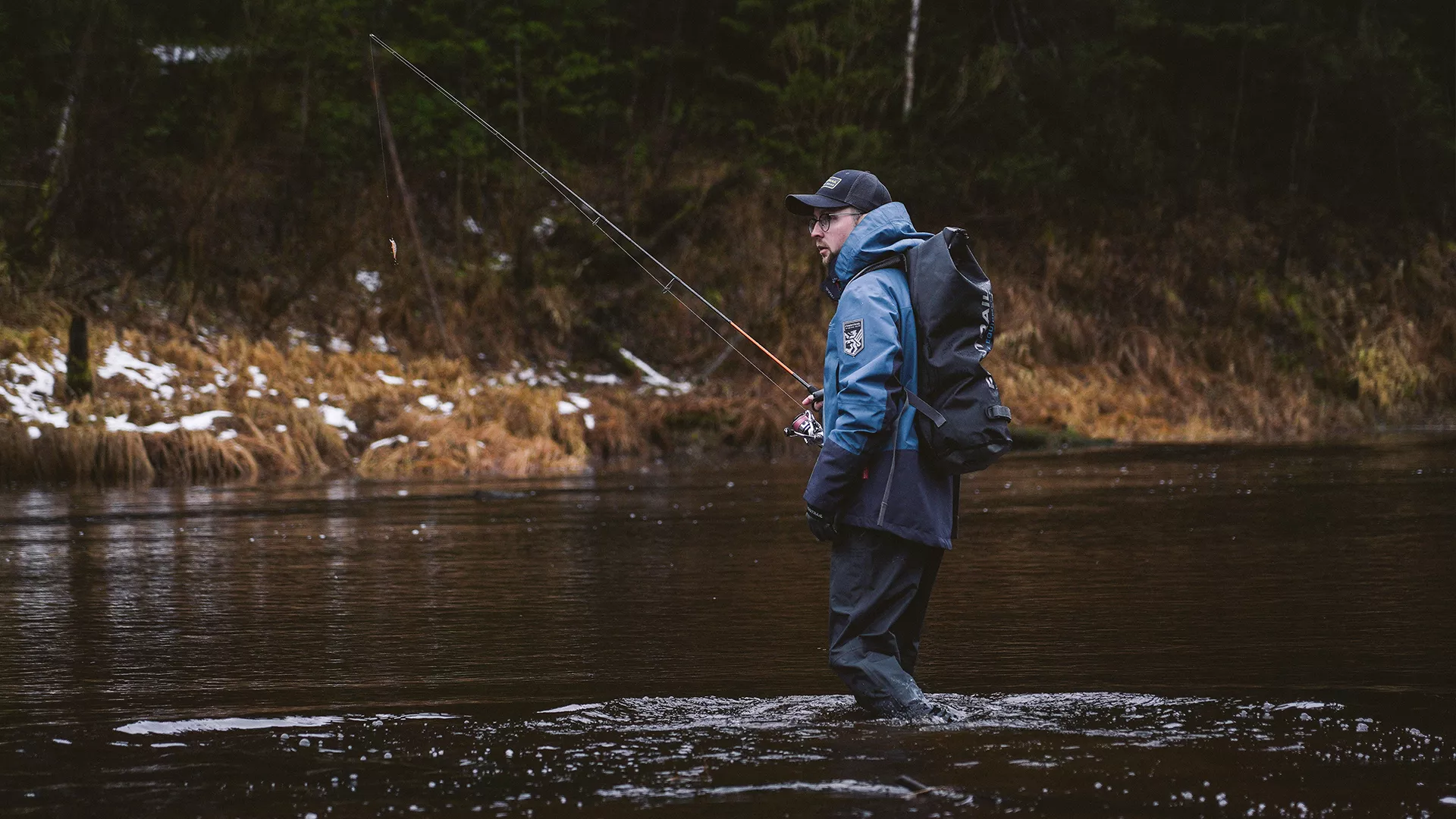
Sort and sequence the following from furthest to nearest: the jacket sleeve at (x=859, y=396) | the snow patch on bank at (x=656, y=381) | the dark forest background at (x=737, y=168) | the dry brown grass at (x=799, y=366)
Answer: the snow patch on bank at (x=656, y=381) → the dark forest background at (x=737, y=168) → the dry brown grass at (x=799, y=366) → the jacket sleeve at (x=859, y=396)

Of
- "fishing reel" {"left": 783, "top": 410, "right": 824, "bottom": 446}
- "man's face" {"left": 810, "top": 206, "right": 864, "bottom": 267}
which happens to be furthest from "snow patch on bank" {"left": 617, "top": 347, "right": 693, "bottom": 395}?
"man's face" {"left": 810, "top": 206, "right": 864, "bottom": 267}

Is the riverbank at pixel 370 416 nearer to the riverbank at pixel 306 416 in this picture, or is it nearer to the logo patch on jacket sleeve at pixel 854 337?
the riverbank at pixel 306 416

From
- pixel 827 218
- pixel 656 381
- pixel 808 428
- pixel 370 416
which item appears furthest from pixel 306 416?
pixel 827 218

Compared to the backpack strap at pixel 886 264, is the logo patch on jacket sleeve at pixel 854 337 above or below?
below

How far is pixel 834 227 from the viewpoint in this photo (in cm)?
571

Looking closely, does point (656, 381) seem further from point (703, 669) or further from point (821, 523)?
point (821, 523)

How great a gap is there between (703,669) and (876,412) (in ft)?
6.06

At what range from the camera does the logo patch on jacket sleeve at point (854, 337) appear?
213 inches

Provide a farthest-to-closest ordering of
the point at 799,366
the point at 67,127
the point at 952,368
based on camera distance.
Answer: the point at 799,366, the point at 67,127, the point at 952,368

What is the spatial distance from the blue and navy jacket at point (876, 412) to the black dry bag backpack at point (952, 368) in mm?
54

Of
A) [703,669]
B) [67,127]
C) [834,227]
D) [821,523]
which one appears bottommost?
[703,669]

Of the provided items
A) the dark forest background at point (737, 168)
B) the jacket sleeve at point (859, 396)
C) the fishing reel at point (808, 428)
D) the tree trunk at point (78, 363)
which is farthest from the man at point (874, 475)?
the dark forest background at point (737, 168)

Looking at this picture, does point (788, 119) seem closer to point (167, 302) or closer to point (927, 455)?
point (167, 302)

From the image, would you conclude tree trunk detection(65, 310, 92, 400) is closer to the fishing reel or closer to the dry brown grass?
the dry brown grass
